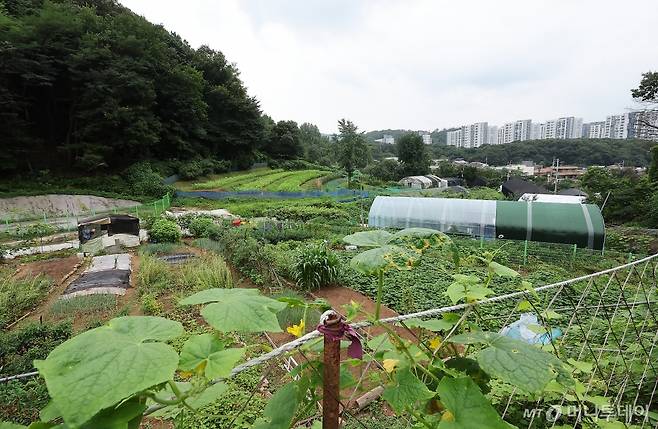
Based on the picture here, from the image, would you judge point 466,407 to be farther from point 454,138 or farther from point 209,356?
point 454,138

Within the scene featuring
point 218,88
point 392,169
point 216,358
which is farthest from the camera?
point 392,169

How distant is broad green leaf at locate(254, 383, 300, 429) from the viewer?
765 millimetres

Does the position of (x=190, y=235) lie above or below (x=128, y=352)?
below

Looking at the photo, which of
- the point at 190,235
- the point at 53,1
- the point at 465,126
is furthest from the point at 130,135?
the point at 465,126

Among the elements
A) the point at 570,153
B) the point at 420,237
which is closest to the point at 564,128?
the point at 570,153

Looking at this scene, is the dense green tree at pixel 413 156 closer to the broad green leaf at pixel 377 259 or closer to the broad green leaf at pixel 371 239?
the broad green leaf at pixel 371 239

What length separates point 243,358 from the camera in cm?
76

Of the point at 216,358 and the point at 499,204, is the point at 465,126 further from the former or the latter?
the point at 216,358

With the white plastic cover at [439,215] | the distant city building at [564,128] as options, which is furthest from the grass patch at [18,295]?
the distant city building at [564,128]

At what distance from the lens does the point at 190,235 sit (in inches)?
454

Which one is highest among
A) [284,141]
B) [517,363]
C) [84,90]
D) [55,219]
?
[84,90]

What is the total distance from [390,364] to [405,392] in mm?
108

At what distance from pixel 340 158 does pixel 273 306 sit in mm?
32622

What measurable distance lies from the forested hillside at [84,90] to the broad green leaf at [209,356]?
24.4m
